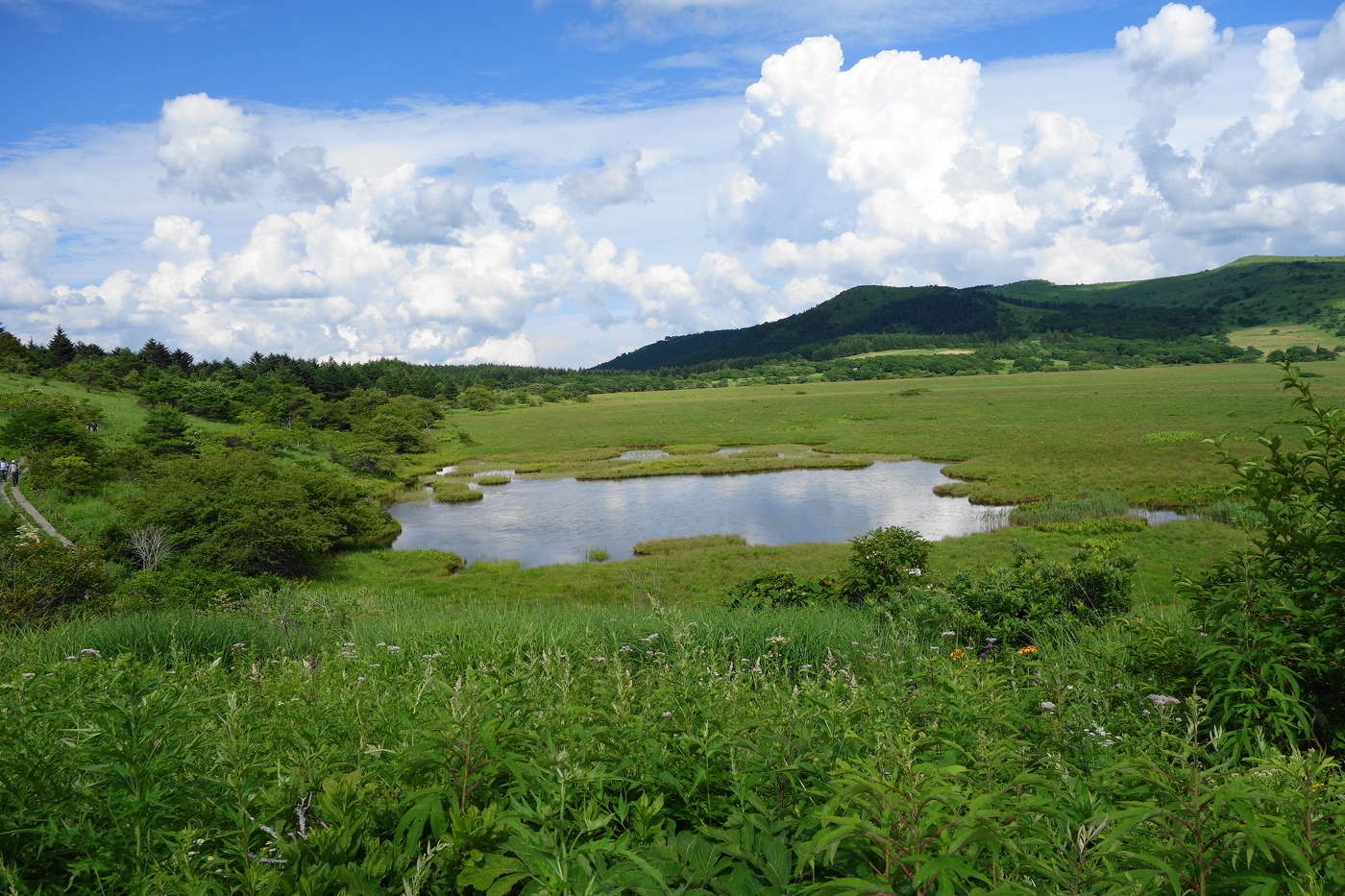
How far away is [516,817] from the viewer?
2619mm

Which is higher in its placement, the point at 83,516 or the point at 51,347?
the point at 51,347

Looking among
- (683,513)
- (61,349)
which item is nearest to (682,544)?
(683,513)

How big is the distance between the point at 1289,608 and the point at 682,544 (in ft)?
98.2

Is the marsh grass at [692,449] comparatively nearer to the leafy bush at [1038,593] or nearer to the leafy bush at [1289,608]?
the leafy bush at [1038,593]

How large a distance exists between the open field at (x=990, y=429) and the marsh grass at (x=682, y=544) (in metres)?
16.1

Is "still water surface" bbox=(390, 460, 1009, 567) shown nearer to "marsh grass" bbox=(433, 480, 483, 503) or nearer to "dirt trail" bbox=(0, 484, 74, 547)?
"marsh grass" bbox=(433, 480, 483, 503)

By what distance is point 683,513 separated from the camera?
41.9 meters

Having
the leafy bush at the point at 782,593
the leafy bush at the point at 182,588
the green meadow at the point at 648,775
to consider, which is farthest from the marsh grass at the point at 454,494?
the green meadow at the point at 648,775

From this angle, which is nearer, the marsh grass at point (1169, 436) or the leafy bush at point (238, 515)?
the leafy bush at point (238, 515)

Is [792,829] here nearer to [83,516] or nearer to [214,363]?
[83,516]

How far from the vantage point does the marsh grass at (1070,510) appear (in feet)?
110

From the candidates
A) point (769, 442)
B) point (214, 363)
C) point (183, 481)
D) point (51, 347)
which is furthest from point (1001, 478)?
point (214, 363)

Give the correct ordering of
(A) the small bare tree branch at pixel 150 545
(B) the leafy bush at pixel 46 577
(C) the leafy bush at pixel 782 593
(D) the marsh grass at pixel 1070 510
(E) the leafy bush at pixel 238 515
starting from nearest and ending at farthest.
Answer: (C) the leafy bush at pixel 782 593, (B) the leafy bush at pixel 46 577, (A) the small bare tree branch at pixel 150 545, (E) the leafy bush at pixel 238 515, (D) the marsh grass at pixel 1070 510

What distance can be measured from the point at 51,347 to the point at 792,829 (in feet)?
316
